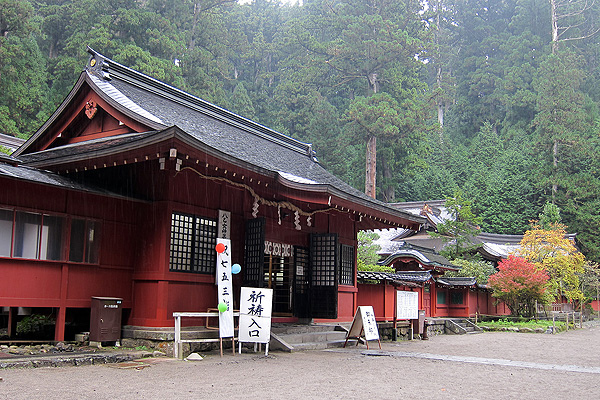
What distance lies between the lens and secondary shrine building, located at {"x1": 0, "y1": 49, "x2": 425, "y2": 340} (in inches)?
430

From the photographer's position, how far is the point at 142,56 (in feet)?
127

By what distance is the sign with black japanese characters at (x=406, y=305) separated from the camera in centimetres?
1766

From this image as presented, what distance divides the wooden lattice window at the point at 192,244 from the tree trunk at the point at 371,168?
115 ft

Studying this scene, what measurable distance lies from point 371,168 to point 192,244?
121 ft

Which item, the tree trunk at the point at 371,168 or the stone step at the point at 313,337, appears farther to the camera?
the tree trunk at the point at 371,168

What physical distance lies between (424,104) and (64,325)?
42.3m

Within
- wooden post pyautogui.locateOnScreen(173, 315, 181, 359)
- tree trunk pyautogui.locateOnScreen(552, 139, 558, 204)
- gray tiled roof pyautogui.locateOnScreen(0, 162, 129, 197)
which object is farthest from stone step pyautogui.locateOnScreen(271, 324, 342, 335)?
tree trunk pyautogui.locateOnScreen(552, 139, 558, 204)

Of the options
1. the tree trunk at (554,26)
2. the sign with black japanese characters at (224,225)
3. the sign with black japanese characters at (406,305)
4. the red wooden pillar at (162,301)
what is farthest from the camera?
the tree trunk at (554,26)

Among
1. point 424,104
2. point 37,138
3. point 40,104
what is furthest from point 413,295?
point 424,104

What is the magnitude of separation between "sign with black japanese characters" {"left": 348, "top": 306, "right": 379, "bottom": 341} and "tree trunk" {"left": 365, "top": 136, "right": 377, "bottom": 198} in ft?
109

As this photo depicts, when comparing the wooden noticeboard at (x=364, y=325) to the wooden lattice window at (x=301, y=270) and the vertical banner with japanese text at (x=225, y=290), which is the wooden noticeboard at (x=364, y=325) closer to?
the wooden lattice window at (x=301, y=270)

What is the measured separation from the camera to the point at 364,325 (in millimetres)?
14047

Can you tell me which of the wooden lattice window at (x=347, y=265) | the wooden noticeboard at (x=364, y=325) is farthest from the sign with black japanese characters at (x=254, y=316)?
the wooden lattice window at (x=347, y=265)

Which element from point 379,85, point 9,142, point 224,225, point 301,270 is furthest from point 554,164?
point 224,225
